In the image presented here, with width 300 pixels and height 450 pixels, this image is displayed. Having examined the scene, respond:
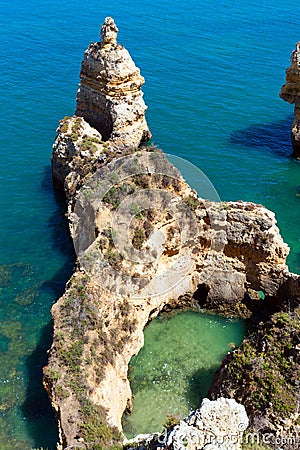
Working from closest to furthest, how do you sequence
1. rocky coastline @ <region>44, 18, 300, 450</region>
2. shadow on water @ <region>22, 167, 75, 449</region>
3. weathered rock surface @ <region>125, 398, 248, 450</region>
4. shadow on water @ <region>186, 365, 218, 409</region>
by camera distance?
weathered rock surface @ <region>125, 398, 248, 450</region> → rocky coastline @ <region>44, 18, 300, 450</region> → shadow on water @ <region>22, 167, 75, 449</region> → shadow on water @ <region>186, 365, 218, 409</region>

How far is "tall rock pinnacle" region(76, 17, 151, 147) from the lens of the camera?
121 ft

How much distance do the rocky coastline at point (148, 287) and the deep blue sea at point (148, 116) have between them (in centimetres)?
413

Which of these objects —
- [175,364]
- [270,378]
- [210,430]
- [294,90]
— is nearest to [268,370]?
[270,378]

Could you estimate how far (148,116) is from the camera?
48375 mm

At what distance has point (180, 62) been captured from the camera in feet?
196

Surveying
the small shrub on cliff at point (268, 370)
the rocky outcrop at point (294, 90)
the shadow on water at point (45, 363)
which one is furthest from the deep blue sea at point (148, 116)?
the small shrub on cliff at point (268, 370)

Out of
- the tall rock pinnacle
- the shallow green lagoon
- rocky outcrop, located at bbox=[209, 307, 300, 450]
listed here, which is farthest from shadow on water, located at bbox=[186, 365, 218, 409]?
the tall rock pinnacle

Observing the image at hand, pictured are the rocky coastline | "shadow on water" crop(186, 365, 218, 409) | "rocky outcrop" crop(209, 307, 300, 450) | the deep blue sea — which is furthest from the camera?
the deep blue sea

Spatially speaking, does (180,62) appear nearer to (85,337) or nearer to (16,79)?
(16,79)

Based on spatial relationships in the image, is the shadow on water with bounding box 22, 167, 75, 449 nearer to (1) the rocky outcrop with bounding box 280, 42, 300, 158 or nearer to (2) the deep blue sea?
(2) the deep blue sea

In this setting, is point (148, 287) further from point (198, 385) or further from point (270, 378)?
point (270, 378)

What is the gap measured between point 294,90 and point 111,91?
16827 mm

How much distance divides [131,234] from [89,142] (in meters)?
12.6

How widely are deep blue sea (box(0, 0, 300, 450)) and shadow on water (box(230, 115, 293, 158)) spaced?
0.15 metres
